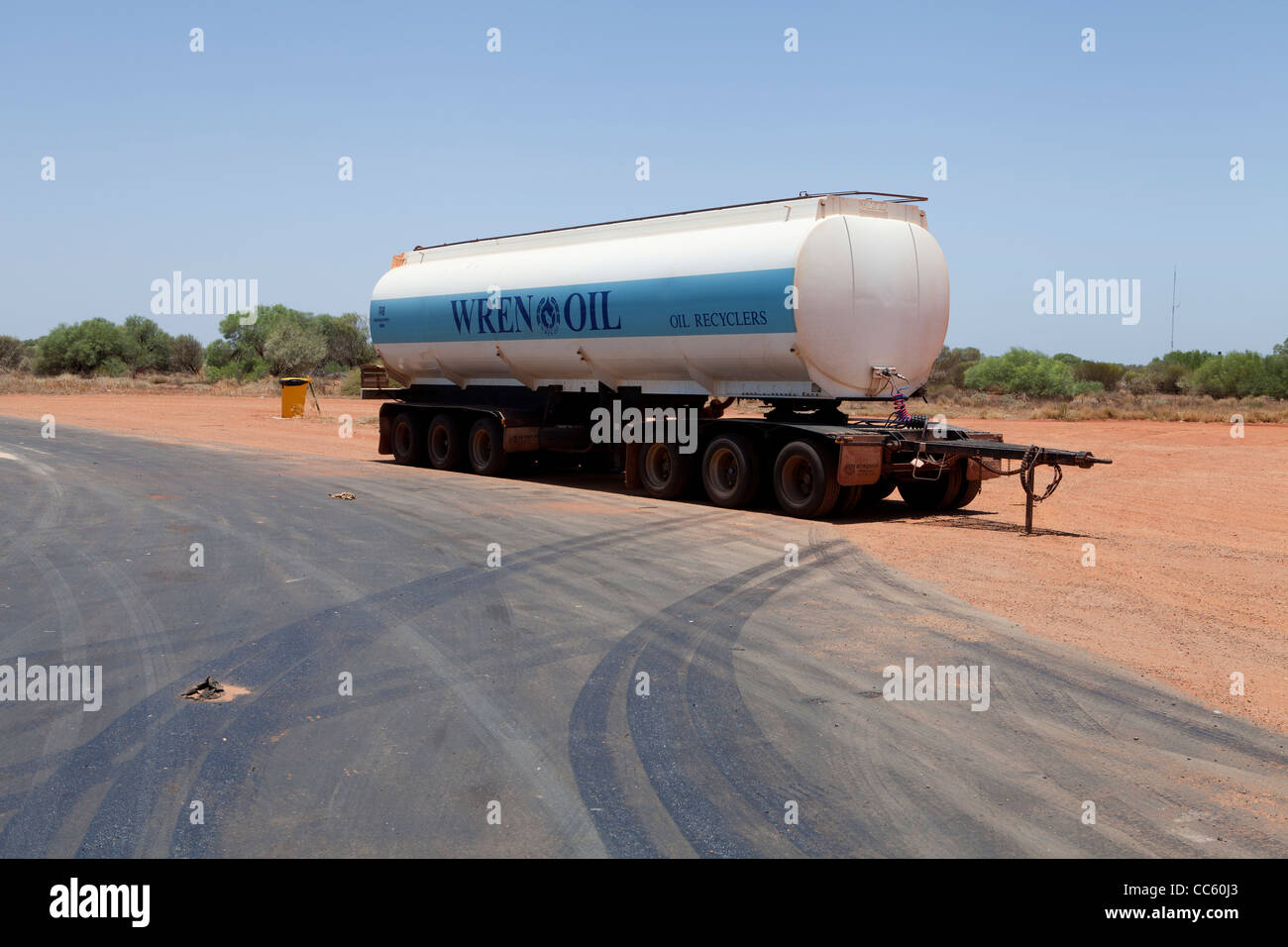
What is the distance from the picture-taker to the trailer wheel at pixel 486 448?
22.2 metres

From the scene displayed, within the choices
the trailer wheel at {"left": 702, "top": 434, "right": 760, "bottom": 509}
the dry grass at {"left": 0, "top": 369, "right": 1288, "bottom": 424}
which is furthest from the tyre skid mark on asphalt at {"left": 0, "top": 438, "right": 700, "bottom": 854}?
the dry grass at {"left": 0, "top": 369, "right": 1288, "bottom": 424}

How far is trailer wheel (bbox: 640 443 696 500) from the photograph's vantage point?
59.8ft

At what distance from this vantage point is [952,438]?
15945 mm

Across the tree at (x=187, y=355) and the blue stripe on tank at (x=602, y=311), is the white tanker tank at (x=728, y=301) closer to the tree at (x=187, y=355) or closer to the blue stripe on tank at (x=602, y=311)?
the blue stripe on tank at (x=602, y=311)

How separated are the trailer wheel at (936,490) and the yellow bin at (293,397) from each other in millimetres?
28562

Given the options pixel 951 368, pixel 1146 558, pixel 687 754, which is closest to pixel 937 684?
pixel 687 754

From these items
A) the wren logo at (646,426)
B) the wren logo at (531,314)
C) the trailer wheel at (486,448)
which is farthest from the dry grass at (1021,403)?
the trailer wheel at (486,448)

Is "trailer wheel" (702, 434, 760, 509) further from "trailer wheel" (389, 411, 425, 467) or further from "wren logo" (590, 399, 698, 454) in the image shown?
"trailer wheel" (389, 411, 425, 467)

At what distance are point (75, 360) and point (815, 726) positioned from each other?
89642 mm

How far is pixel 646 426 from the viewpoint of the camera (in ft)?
63.3

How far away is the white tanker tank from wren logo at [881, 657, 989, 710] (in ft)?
27.5

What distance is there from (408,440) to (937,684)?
18923 millimetres
